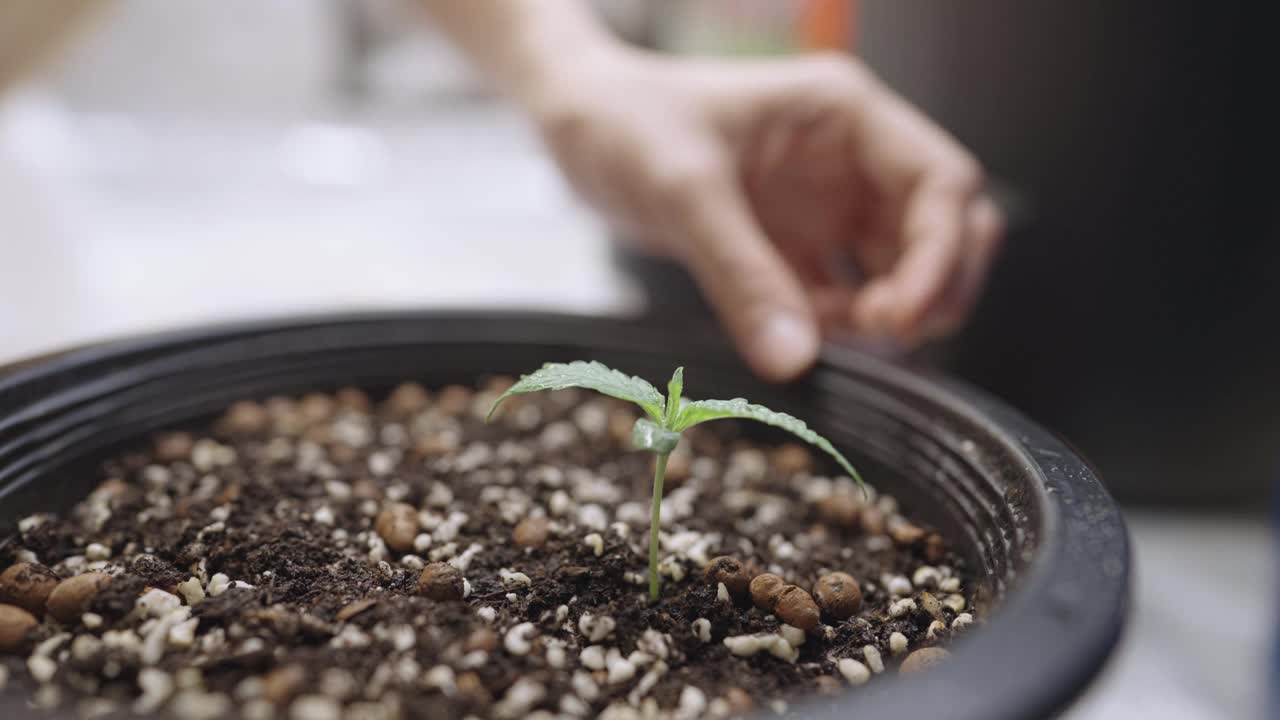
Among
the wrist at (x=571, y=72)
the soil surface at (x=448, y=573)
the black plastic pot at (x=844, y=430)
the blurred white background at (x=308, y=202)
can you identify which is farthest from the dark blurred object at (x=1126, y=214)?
the soil surface at (x=448, y=573)

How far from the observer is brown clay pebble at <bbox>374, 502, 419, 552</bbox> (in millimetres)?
632

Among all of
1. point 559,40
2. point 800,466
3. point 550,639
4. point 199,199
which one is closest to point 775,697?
point 550,639

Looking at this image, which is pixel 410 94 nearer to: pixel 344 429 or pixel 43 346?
pixel 43 346

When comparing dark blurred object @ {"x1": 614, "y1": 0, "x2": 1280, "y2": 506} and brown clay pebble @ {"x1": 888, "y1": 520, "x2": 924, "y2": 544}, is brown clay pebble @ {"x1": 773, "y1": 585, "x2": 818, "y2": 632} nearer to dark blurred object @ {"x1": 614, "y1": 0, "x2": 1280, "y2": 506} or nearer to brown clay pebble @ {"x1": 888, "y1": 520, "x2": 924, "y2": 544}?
brown clay pebble @ {"x1": 888, "y1": 520, "x2": 924, "y2": 544}

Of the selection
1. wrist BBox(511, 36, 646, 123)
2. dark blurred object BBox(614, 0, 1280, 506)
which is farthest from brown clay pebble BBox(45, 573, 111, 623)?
dark blurred object BBox(614, 0, 1280, 506)

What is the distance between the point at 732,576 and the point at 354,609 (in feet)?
0.77

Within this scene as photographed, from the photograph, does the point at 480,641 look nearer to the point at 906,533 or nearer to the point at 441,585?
the point at 441,585

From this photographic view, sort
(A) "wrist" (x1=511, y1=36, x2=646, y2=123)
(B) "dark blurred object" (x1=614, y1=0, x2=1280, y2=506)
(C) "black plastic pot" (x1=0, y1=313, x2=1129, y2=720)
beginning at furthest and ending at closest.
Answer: (B) "dark blurred object" (x1=614, y1=0, x2=1280, y2=506) < (A) "wrist" (x1=511, y1=36, x2=646, y2=123) < (C) "black plastic pot" (x1=0, y1=313, x2=1129, y2=720)

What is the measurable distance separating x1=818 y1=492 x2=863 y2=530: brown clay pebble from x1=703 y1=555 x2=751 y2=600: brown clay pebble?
0.55ft

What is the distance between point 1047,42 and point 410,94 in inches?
99.2

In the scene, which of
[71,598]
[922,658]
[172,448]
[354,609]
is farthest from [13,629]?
[922,658]

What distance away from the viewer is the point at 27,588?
55cm

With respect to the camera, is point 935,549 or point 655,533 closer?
point 655,533

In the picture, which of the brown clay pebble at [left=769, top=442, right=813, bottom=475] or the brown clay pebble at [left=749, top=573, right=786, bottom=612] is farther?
the brown clay pebble at [left=769, top=442, right=813, bottom=475]
